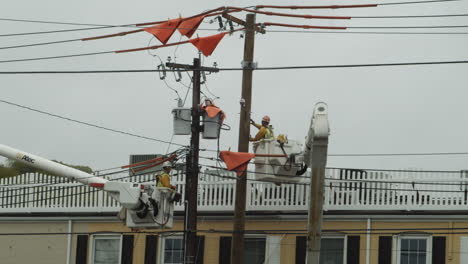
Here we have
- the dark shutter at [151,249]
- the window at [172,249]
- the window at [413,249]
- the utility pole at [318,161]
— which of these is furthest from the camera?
Answer: the dark shutter at [151,249]

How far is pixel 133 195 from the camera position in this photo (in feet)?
93.7

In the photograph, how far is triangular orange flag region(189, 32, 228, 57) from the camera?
3069 cm

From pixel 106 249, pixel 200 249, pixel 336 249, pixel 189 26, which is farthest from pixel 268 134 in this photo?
pixel 106 249

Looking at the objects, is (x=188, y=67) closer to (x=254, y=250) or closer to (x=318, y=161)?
(x=254, y=250)

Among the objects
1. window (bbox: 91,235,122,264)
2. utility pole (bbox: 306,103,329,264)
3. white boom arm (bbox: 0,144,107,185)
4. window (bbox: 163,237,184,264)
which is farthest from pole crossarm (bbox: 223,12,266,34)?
utility pole (bbox: 306,103,329,264)

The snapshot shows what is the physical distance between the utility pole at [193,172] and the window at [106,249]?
4637 mm

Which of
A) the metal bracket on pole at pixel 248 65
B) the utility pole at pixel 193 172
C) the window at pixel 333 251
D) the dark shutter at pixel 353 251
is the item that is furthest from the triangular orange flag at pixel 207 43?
the dark shutter at pixel 353 251

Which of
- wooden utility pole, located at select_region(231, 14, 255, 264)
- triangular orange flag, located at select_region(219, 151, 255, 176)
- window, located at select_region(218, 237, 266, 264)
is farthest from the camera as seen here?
window, located at select_region(218, 237, 266, 264)

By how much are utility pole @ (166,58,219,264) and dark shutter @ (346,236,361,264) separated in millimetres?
4398

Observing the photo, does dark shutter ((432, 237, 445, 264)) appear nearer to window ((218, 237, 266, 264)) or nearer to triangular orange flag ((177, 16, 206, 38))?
window ((218, 237, 266, 264))

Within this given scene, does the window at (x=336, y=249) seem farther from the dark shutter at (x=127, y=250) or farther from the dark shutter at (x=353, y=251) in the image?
the dark shutter at (x=127, y=250)

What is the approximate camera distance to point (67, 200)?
35.7 metres

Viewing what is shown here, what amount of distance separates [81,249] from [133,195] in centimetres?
741

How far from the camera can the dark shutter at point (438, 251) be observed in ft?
104
